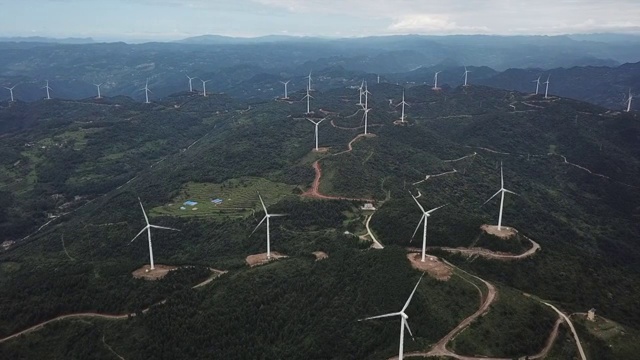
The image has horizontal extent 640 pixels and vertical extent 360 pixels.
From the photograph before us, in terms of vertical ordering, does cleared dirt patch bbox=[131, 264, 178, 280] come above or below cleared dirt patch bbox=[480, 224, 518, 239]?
below

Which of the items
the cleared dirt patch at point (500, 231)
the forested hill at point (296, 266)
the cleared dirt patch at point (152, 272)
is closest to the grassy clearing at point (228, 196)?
the forested hill at point (296, 266)

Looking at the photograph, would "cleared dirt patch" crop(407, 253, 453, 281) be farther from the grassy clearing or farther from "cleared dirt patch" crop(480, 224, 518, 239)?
the grassy clearing

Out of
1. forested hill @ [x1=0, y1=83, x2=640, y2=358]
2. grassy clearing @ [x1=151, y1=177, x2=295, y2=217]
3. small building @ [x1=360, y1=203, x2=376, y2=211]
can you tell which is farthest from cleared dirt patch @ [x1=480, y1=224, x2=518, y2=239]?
grassy clearing @ [x1=151, y1=177, x2=295, y2=217]

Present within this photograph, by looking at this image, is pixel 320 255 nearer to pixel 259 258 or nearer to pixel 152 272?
pixel 259 258

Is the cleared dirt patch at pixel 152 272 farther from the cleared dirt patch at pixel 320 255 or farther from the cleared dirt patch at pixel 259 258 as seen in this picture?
the cleared dirt patch at pixel 320 255

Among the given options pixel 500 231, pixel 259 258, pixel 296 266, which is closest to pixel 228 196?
pixel 259 258

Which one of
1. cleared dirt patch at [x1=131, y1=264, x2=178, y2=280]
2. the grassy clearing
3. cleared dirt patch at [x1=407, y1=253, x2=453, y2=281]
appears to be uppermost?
cleared dirt patch at [x1=407, y1=253, x2=453, y2=281]
